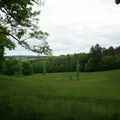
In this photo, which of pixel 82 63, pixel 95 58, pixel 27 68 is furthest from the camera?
pixel 82 63

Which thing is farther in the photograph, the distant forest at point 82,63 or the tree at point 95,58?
the tree at point 95,58

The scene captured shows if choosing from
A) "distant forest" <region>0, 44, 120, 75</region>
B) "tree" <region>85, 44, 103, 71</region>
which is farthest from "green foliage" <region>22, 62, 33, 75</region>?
"tree" <region>85, 44, 103, 71</region>

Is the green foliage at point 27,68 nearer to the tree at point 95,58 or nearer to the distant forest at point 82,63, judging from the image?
the distant forest at point 82,63

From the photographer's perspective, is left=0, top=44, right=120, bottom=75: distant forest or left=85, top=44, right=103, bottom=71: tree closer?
left=0, top=44, right=120, bottom=75: distant forest

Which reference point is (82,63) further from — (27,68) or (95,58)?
(27,68)

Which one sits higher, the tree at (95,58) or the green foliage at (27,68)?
the tree at (95,58)

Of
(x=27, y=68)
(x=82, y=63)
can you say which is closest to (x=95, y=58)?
(x=82, y=63)

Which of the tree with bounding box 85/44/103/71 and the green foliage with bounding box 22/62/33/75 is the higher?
the tree with bounding box 85/44/103/71

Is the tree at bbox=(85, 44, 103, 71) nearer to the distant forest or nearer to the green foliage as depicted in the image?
the distant forest

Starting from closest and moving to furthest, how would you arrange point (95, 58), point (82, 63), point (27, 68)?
point (95, 58) → point (27, 68) → point (82, 63)

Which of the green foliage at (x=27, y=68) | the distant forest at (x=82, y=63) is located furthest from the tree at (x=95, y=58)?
the green foliage at (x=27, y=68)

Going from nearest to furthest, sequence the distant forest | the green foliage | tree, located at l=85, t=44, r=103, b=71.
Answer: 1. the distant forest
2. tree, located at l=85, t=44, r=103, b=71
3. the green foliage

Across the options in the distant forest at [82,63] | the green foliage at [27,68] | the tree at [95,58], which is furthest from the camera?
the green foliage at [27,68]

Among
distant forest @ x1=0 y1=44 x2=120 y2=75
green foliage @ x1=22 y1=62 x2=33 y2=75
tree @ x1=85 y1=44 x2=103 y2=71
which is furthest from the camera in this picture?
green foliage @ x1=22 y1=62 x2=33 y2=75
